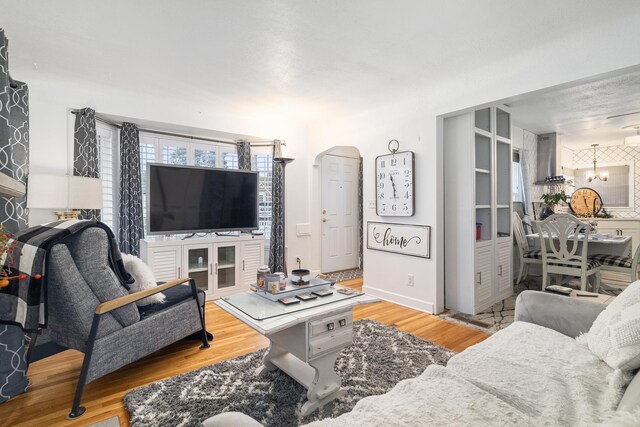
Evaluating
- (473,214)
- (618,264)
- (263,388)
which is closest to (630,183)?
(618,264)

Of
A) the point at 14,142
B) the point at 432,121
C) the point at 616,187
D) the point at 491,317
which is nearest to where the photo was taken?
the point at 14,142

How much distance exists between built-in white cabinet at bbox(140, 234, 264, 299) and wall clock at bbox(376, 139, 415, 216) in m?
1.69

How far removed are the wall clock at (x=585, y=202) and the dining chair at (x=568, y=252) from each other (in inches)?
134

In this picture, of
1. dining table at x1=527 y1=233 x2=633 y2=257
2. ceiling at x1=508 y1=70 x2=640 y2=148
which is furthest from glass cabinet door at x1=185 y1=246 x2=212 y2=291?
dining table at x1=527 y1=233 x2=633 y2=257

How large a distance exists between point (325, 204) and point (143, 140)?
2.80m

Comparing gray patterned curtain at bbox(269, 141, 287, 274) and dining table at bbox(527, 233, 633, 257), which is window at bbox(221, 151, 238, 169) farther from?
dining table at bbox(527, 233, 633, 257)

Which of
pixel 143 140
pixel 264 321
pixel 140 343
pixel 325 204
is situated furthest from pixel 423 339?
pixel 143 140

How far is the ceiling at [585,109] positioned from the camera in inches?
133

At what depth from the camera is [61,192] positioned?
9.00ft

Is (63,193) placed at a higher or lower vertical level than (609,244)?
higher

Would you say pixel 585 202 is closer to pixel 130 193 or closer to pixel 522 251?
pixel 522 251

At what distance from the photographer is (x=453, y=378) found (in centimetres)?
114

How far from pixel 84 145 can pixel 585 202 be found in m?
8.59

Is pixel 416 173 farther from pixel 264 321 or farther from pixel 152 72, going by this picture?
pixel 152 72
